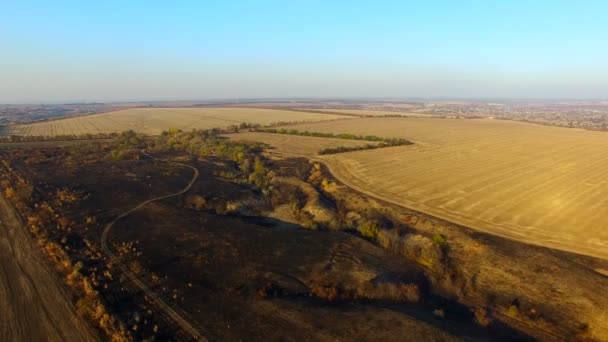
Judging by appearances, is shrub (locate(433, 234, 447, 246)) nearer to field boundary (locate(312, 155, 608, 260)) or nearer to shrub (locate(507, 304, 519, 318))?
field boundary (locate(312, 155, 608, 260))

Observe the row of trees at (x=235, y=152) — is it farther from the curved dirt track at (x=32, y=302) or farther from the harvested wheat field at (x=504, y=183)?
the curved dirt track at (x=32, y=302)

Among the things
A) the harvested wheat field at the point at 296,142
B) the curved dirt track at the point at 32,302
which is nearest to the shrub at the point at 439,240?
the curved dirt track at the point at 32,302

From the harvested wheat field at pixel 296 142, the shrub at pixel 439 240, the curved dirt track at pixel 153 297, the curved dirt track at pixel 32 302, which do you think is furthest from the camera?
the harvested wheat field at pixel 296 142

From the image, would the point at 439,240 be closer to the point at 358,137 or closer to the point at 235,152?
the point at 235,152

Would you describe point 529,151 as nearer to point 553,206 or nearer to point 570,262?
point 553,206

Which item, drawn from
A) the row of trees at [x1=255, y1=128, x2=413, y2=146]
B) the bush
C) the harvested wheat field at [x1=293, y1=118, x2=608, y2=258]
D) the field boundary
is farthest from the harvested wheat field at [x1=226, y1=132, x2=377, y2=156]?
the bush

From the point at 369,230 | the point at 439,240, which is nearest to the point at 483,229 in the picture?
the point at 439,240
